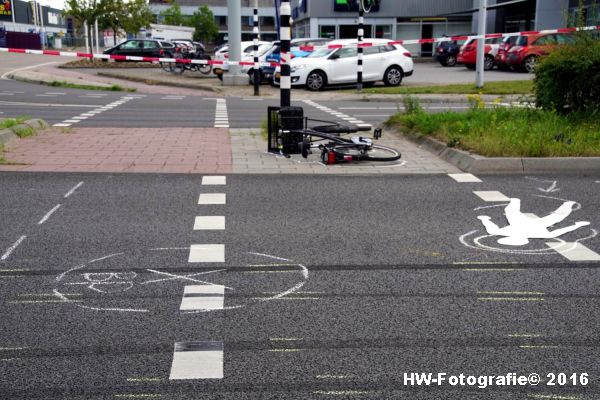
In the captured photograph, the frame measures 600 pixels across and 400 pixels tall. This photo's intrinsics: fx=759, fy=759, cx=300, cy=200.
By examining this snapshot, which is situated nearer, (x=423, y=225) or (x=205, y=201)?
(x=423, y=225)

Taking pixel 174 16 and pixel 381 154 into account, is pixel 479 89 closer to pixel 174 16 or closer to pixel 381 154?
pixel 381 154

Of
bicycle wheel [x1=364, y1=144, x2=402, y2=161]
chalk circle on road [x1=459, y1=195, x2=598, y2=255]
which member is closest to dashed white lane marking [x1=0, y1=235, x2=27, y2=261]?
chalk circle on road [x1=459, y1=195, x2=598, y2=255]

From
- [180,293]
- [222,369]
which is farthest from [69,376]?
[180,293]

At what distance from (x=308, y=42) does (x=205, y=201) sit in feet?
96.7

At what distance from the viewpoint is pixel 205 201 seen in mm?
8320

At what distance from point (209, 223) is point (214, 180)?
2.31m

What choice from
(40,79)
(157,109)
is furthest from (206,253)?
(40,79)

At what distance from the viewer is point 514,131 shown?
11148 mm

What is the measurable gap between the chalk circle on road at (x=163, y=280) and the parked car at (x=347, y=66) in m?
20.9

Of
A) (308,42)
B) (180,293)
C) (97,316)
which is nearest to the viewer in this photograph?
(97,316)

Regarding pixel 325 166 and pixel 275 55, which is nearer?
pixel 325 166

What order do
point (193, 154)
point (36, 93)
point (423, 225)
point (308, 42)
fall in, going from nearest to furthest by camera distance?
point (423, 225)
point (193, 154)
point (36, 93)
point (308, 42)

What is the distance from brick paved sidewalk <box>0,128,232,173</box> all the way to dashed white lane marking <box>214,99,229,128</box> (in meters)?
1.29

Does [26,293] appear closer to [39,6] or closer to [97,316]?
[97,316]
